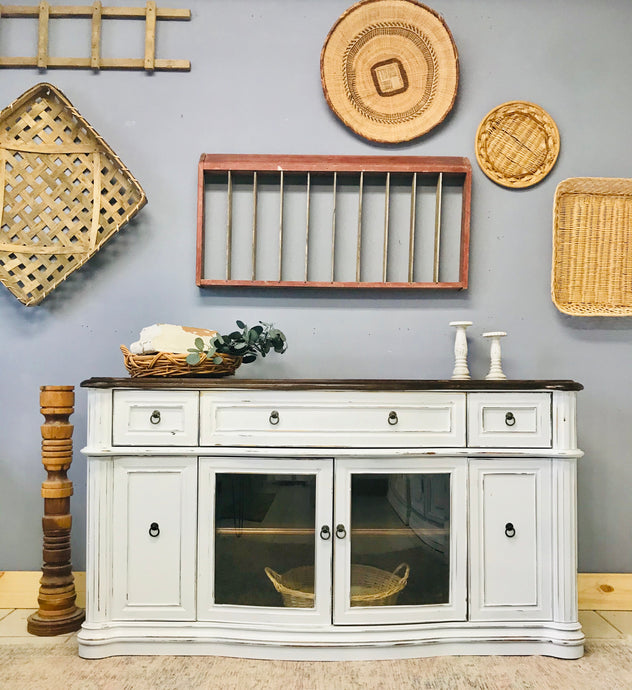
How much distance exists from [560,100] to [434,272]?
78cm

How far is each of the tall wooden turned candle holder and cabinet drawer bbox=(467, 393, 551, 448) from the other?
1.24m

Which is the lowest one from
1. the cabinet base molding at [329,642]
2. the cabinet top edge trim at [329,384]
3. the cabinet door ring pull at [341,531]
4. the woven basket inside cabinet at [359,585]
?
the cabinet base molding at [329,642]

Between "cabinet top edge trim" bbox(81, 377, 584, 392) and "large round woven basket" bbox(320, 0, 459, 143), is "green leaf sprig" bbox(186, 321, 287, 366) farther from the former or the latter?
"large round woven basket" bbox(320, 0, 459, 143)

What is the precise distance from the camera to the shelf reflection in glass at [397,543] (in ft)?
5.80

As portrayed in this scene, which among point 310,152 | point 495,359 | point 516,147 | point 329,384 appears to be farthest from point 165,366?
point 516,147

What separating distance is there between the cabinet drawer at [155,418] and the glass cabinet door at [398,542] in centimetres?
44

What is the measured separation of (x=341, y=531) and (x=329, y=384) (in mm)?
409

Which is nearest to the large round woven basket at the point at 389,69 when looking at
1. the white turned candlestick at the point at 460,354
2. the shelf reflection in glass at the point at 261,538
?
the white turned candlestick at the point at 460,354

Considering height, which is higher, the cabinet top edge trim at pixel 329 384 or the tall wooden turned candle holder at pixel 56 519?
the cabinet top edge trim at pixel 329 384

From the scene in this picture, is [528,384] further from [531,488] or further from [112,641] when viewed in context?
[112,641]

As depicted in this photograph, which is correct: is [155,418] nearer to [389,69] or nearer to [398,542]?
[398,542]

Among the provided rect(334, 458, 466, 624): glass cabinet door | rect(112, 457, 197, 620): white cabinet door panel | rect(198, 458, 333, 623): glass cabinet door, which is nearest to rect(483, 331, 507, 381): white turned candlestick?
rect(334, 458, 466, 624): glass cabinet door

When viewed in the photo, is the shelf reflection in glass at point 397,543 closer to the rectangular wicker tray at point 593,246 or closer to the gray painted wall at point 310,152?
the gray painted wall at point 310,152

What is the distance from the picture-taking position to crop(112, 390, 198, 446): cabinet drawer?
180 cm
